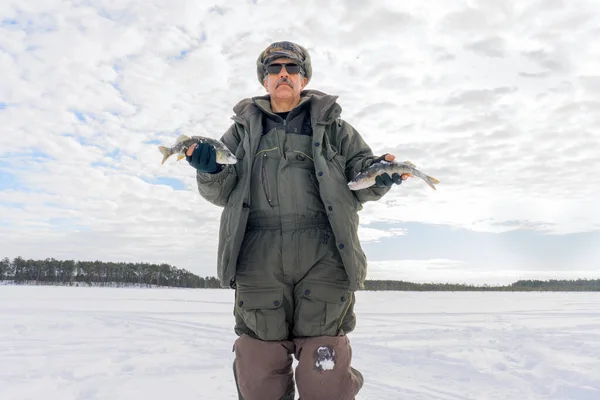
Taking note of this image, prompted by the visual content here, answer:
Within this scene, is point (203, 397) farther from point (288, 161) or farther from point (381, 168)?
point (381, 168)

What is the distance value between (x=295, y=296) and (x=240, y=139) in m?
1.29

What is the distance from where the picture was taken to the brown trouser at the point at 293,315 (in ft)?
9.23

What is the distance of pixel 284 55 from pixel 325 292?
1793 mm

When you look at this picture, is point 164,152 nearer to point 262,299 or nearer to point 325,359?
point 262,299

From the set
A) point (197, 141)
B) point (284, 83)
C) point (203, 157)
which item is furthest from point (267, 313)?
point (284, 83)

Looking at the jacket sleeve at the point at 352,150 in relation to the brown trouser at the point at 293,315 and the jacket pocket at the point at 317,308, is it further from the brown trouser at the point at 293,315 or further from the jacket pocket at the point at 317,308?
the jacket pocket at the point at 317,308

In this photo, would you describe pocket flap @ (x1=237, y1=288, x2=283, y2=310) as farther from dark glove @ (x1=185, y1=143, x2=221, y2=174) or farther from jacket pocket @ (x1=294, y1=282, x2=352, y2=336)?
dark glove @ (x1=185, y1=143, x2=221, y2=174)

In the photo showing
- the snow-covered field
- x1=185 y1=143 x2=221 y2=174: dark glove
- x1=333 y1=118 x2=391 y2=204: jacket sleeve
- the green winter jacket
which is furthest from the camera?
the snow-covered field

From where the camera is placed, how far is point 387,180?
2865 millimetres

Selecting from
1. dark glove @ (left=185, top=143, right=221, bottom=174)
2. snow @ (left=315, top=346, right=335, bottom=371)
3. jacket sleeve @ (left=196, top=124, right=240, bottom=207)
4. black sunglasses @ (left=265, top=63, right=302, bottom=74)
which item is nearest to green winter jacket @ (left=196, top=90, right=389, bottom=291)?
jacket sleeve @ (left=196, top=124, right=240, bottom=207)

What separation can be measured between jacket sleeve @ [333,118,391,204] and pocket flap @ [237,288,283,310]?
0.92 meters

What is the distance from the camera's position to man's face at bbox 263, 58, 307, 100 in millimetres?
3266

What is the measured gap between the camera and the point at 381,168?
9.30 ft

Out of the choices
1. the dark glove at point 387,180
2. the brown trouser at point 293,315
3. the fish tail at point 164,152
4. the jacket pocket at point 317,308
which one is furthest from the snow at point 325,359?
the fish tail at point 164,152
